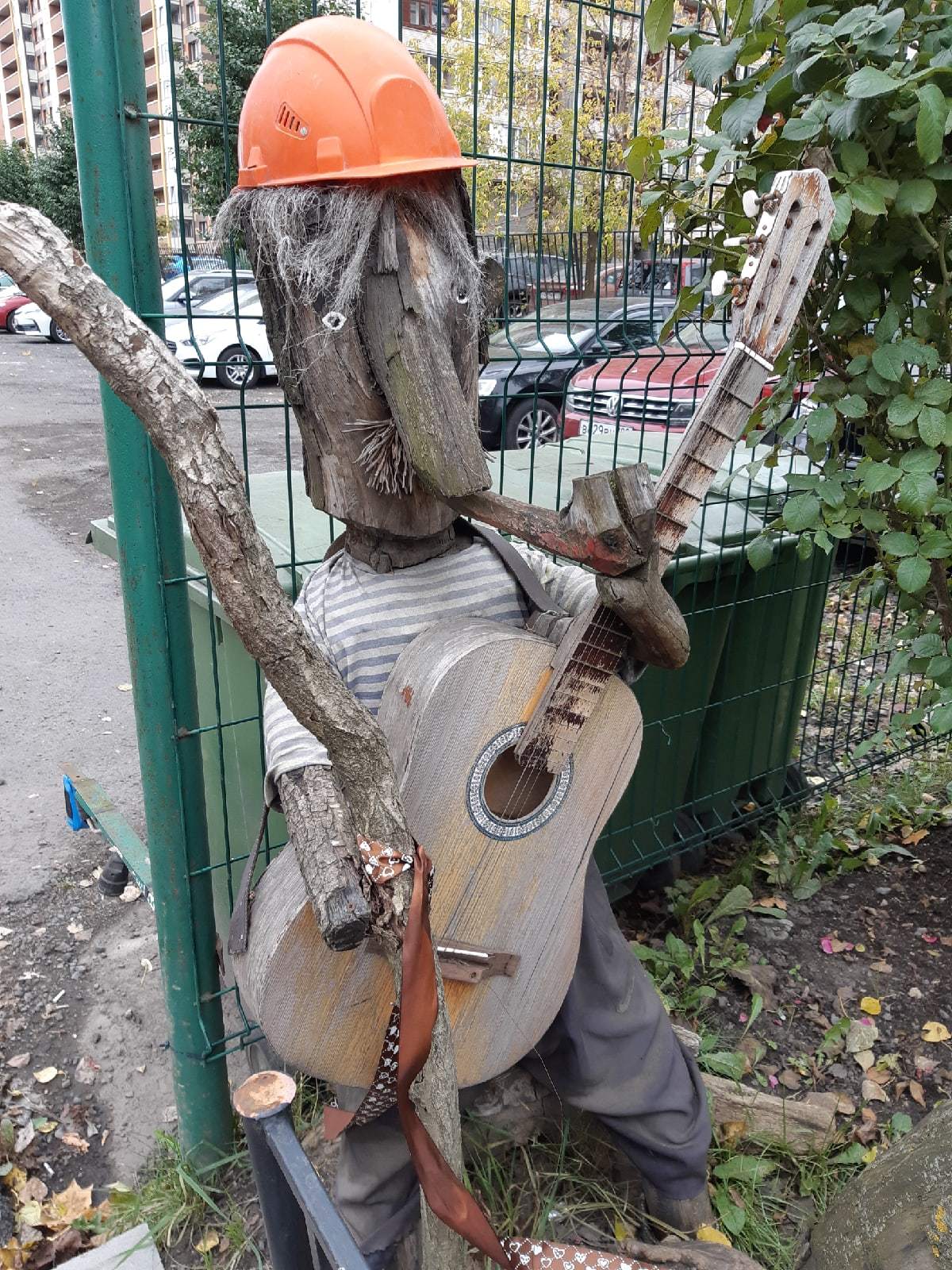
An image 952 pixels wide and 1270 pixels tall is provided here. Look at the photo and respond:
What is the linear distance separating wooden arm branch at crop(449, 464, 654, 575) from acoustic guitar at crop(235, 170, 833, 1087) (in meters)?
0.14

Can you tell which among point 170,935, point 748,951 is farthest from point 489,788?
point 748,951

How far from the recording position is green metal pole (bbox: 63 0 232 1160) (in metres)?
1.48

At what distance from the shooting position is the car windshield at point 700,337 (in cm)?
223

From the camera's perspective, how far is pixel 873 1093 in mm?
2436

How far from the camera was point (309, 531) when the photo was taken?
2.22m

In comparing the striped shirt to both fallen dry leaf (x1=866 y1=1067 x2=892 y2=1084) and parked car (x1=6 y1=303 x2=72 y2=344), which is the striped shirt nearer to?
fallen dry leaf (x1=866 y1=1067 x2=892 y2=1084)

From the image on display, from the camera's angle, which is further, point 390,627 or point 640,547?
point 390,627

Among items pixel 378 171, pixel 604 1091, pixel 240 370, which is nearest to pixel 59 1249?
pixel 604 1091

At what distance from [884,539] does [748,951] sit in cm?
136

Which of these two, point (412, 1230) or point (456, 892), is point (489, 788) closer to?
point (456, 892)

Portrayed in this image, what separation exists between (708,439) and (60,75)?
46245mm

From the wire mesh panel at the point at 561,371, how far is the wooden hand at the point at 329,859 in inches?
25.9

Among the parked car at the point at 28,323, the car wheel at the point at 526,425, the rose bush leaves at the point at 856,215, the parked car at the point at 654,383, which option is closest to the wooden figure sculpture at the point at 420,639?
the parked car at the point at 654,383

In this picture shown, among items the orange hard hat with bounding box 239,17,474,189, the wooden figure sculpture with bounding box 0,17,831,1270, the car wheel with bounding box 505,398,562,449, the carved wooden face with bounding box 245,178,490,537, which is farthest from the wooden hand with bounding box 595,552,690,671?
the car wheel with bounding box 505,398,562,449
